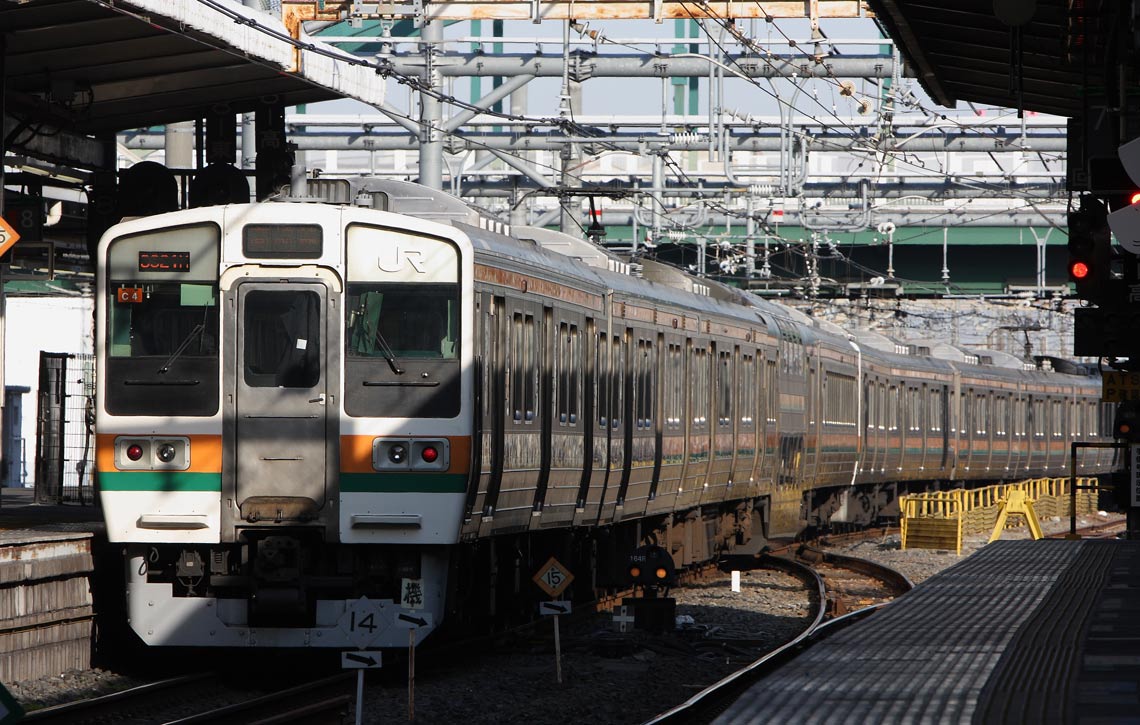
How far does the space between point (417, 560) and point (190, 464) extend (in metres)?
1.49

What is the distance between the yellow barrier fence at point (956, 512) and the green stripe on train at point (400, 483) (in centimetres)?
1342

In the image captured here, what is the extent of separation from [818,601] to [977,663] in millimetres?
9822

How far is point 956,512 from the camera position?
27062mm

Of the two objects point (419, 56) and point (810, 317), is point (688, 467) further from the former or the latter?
point (810, 317)

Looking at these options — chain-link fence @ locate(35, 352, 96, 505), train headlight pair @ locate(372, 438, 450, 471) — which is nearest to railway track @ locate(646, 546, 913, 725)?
train headlight pair @ locate(372, 438, 450, 471)

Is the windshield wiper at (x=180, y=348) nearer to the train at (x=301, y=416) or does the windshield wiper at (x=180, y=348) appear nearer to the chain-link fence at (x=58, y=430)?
the train at (x=301, y=416)

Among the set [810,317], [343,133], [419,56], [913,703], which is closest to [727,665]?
[913,703]

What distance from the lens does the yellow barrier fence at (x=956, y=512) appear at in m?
26.3

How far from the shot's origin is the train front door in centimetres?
1116

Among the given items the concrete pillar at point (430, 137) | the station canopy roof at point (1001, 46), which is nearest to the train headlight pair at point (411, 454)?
the station canopy roof at point (1001, 46)

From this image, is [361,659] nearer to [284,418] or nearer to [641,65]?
[284,418]

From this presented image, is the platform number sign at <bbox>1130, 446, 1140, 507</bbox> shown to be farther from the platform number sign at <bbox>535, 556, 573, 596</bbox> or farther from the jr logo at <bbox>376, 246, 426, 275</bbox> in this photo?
the jr logo at <bbox>376, 246, 426, 275</bbox>

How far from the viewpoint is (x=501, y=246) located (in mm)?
12414

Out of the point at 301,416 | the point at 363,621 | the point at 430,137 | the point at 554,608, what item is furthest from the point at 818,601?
the point at 301,416
